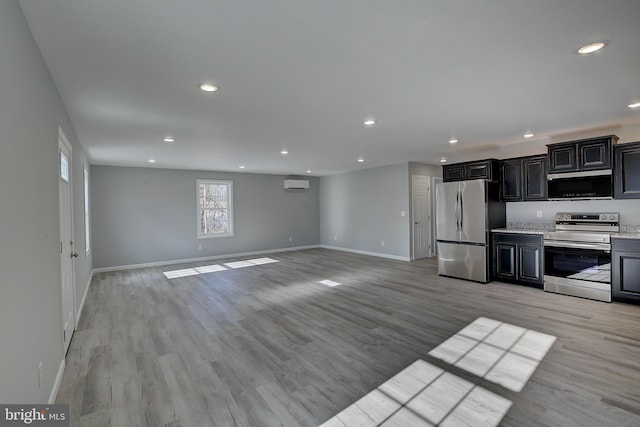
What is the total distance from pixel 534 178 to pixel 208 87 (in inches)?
208

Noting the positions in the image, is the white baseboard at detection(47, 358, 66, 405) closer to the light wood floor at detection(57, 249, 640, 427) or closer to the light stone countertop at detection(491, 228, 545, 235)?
the light wood floor at detection(57, 249, 640, 427)

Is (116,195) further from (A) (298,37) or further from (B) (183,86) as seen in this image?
(A) (298,37)

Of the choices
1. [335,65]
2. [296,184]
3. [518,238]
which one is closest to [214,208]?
[296,184]

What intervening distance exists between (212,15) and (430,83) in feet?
6.29

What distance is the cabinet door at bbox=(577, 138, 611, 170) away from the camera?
4250mm

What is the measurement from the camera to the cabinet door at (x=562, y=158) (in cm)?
454

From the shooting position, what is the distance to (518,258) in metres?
5.01

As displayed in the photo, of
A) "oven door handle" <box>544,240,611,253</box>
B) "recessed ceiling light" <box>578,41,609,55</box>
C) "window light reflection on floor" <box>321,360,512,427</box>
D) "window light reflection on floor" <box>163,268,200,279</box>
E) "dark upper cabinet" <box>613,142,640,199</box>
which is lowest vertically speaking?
"window light reflection on floor" <box>321,360,512,427</box>

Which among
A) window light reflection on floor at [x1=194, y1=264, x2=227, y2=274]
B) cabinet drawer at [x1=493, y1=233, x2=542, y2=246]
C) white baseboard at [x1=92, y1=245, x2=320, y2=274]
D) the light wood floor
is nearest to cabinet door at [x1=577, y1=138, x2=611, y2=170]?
cabinet drawer at [x1=493, y1=233, x2=542, y2=246]

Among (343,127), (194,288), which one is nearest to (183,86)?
(343,127)

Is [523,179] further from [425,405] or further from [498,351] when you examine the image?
[425,405]

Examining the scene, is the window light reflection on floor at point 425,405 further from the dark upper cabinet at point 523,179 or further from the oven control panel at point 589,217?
the dark upper cabinet at point 523,179

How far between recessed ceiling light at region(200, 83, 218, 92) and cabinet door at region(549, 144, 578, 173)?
510cm

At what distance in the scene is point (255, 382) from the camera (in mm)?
2389
